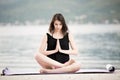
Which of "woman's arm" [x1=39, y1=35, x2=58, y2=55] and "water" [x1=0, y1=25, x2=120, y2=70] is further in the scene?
"water" [x1=0, y1=25, x2=120, y2=70]

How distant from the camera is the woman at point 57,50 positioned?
4324mm

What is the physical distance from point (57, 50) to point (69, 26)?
0.48 m

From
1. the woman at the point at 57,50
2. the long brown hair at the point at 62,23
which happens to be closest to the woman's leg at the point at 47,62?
the woman at the point at 57,50

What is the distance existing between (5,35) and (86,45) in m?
1.22

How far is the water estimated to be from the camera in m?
4.55

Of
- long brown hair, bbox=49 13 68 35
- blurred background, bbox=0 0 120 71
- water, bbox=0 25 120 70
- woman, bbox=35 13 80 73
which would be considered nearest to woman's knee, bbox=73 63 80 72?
woman, bbox=35 13 80 73

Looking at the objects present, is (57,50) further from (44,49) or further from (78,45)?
(78,45)

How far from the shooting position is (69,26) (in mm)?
4680

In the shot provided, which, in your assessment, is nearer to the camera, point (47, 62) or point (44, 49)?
point (47, 62)

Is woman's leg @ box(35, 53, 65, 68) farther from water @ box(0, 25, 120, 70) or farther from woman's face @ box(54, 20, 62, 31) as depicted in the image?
woman's face @ box(54, 20, 62, 31)

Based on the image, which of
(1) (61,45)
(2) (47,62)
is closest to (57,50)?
(1) (61,45)

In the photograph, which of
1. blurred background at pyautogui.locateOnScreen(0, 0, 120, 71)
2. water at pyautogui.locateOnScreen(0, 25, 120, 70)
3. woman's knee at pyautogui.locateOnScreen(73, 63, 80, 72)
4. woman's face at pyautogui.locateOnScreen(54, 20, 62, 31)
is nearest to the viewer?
woman's knee at pyautogui.locateOnScreen(73, 63, 80, 72)

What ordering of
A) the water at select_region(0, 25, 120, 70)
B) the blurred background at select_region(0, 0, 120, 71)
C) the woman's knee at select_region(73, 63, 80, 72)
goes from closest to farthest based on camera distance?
1. the woman's knee at select_region(73, 63, 80, 72)
2. the water at select_region(0, 25, 120, 70)
3. the blurred background at select_region(0, 0, 120, 71)

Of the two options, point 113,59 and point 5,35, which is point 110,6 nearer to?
point 113,59
